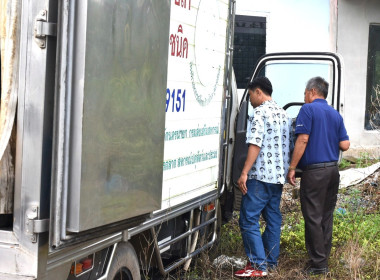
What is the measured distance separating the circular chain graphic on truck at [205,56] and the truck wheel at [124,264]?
1.45 metres

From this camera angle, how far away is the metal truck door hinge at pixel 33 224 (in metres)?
3.05

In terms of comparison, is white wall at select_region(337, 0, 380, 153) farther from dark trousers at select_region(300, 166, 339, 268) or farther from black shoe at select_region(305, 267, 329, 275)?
black shoe at select_region(305, 267, 329, 275)

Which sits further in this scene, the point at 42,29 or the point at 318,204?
the point at 318,204

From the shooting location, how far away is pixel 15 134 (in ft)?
10.5

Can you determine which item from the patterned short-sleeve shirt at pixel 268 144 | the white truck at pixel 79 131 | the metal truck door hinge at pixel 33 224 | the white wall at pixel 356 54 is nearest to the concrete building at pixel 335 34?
the white wall at pixel 356 54

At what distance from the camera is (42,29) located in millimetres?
3037

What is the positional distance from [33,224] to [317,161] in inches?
139

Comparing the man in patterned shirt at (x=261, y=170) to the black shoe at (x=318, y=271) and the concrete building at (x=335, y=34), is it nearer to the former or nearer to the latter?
the black shoe at (x=318, y=271)

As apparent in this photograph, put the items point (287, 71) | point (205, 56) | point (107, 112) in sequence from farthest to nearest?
1. point (287, 71)
2. point (205, 56)
3. point (107, 112)

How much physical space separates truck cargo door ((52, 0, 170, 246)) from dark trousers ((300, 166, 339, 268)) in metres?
2.55

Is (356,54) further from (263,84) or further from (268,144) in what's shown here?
(268,144)

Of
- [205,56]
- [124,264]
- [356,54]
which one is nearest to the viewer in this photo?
[124,264]

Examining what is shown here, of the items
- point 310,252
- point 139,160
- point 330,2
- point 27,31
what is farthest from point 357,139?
point 27,31

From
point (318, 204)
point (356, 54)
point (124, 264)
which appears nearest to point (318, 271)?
point (318, 204)
